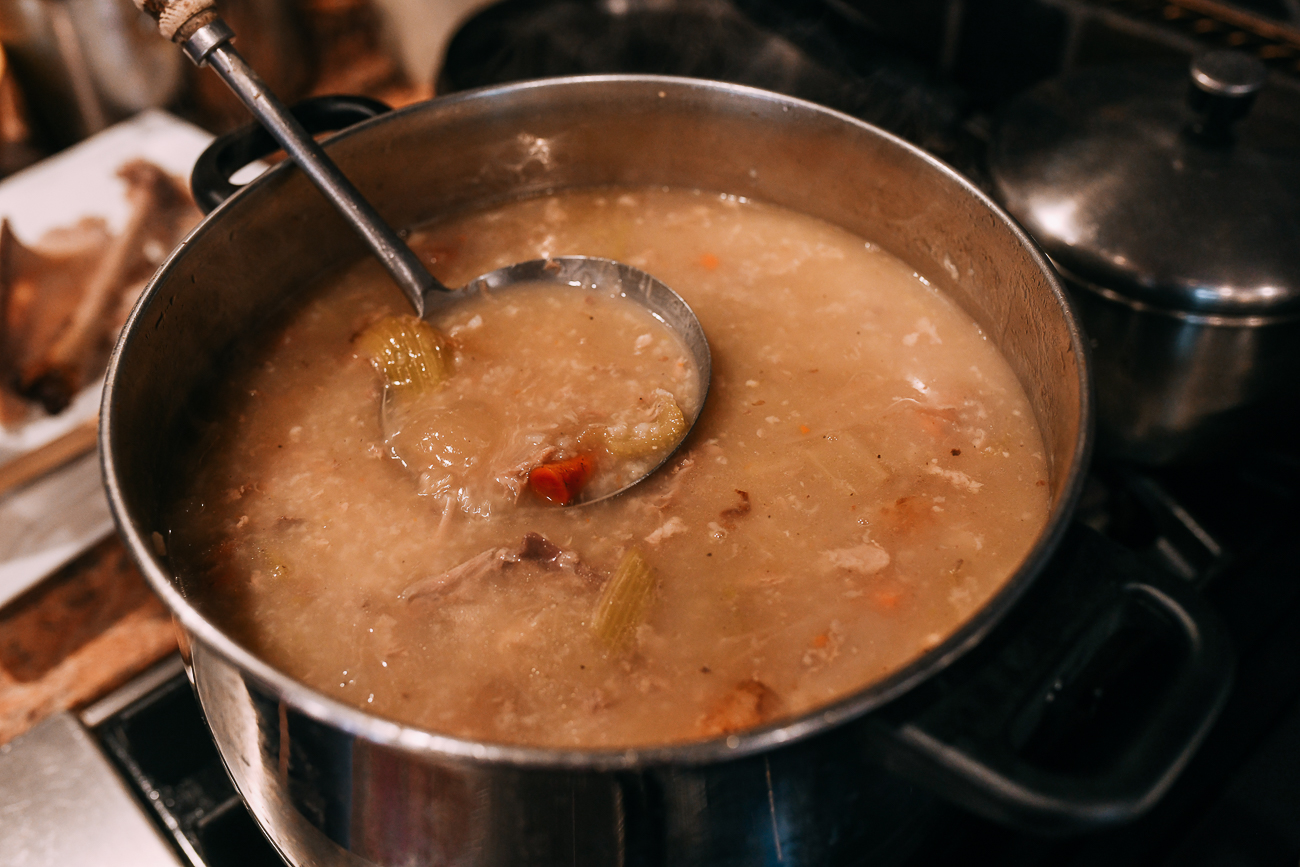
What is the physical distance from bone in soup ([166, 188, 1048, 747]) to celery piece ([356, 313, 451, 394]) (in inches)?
0.5

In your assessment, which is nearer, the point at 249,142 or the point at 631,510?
the point at 631,510

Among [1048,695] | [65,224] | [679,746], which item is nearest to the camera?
[679,746]

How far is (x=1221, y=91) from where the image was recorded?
4.27 ft

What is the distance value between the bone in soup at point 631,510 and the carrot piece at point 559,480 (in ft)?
0.05

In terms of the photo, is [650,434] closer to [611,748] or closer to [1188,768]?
[611,748]

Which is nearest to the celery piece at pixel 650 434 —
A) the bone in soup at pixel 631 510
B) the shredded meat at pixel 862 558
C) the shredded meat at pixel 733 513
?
the bone in soup at pixel 631 510

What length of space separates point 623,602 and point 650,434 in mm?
239

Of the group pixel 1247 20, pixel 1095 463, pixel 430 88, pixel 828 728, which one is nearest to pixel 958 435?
pixel 1095 463

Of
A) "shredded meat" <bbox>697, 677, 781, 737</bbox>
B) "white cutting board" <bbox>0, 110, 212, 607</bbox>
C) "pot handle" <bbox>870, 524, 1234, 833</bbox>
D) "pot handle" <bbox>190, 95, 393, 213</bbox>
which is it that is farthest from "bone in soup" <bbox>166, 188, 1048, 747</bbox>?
"white cutting board" <bbox>0, 110, 212, 607</bbox>

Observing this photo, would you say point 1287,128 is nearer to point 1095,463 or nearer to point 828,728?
point 1095,463

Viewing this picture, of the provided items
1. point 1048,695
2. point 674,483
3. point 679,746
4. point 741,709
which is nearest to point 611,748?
point 679,746

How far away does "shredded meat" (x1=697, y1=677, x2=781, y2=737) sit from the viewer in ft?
2.94

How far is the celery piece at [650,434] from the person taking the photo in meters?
1.16

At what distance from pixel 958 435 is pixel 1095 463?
0.49 meters
